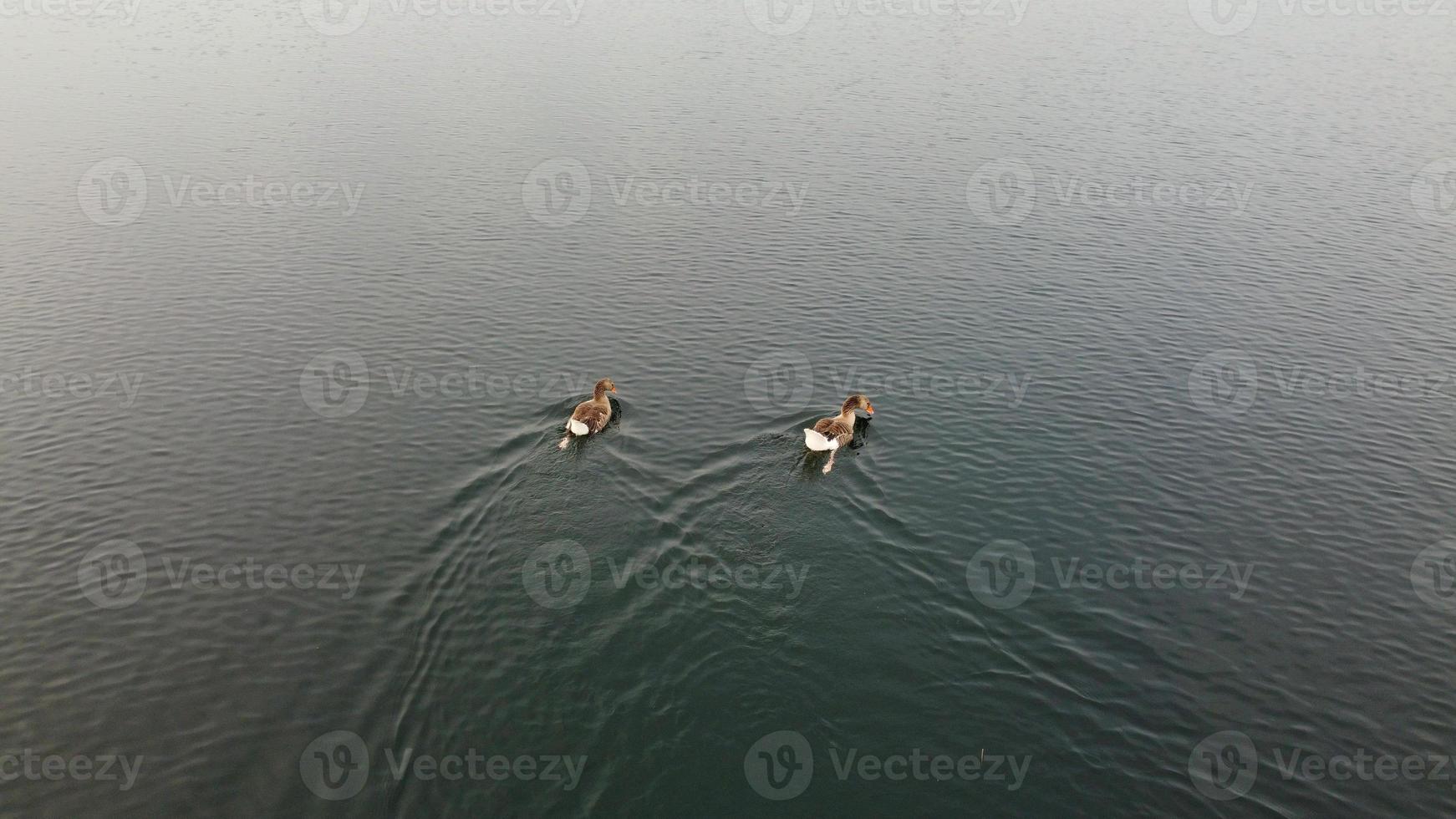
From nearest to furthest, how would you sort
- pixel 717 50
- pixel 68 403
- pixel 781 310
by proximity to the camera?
pixel 68 403
pixel 781 310
pixel 717 50

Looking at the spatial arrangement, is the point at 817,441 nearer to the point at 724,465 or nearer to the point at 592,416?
the point at 724,465

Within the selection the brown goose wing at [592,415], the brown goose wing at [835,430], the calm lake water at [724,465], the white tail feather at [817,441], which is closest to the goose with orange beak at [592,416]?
the brown goose wing at [592,415]

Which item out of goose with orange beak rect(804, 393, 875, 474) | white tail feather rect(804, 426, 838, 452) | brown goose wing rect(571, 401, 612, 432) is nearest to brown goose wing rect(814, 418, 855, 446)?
goose with orange beak rect(804, 393, 875, 474)

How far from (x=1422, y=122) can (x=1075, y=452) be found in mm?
63467

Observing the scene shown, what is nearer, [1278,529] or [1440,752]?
[1440,752]

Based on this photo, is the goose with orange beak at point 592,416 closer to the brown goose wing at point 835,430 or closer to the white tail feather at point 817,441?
the white tail feather at point 817,441

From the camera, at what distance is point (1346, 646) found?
28.0 metres

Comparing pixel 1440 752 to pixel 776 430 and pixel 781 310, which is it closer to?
pixel 776 430

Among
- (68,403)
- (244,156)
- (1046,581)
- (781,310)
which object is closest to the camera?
(1046,581)

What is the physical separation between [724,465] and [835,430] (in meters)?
4.25

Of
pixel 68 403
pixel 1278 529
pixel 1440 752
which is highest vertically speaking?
pixel 1278 529

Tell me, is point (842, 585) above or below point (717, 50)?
below

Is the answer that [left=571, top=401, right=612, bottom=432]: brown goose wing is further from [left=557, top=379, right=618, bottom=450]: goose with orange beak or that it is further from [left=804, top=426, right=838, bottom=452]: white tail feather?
[left=804, top=426, right=838, bottom=452]: white tail feather

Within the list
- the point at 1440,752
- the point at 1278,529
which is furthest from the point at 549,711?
the point at 1278,529
